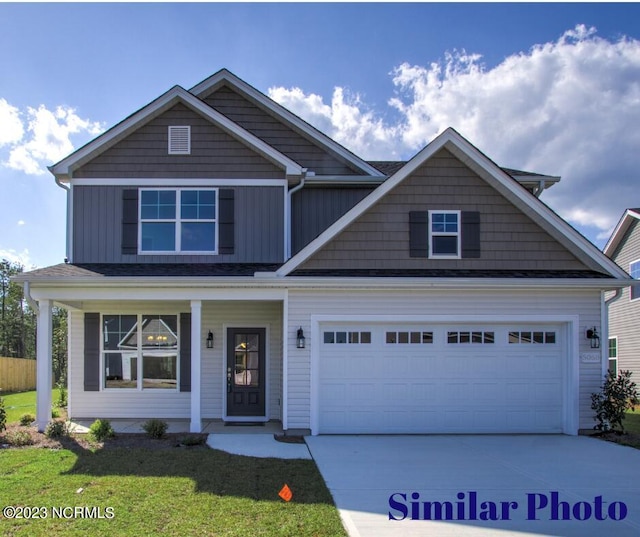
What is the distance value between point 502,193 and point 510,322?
2611mm

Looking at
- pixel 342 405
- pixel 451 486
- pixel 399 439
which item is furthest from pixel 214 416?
pixel 451 486

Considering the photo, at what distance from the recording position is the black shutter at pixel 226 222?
1198cm

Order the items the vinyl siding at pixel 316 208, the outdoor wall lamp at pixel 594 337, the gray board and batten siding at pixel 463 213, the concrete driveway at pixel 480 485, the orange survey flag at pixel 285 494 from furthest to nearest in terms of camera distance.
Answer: the vinyl siding at pixel 316 208, the gray board and batten siding at pixel 463 213, the outdoor wall lamp at pixel 594 337, the orange survey flag at pixel 285 494, the concrete driveway at pixel 480 485

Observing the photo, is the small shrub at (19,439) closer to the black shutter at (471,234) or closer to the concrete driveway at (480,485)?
the concrete driveway at (480,485)

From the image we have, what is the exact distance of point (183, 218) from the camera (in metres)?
12.0

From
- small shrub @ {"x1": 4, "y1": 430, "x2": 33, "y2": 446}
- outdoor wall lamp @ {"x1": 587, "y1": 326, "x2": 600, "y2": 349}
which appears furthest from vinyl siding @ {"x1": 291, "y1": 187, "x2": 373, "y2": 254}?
small shrub @ {"x1": 4, "y1": 430, "x2": 33, "y2": 446}

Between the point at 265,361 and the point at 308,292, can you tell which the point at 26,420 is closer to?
the point at 265,361

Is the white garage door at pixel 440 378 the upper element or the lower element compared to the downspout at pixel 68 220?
lower

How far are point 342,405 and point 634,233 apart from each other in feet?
49.0

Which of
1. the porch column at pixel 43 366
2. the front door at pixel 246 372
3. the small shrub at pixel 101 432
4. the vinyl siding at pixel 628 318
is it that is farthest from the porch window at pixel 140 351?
the vinyl siding at pixel 628 318

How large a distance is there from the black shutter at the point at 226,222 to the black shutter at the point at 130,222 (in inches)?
73.0

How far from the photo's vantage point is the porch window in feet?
40.0

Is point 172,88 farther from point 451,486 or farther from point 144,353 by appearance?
point 451,486

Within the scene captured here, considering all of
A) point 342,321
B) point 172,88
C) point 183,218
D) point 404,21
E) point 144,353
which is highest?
point 404,21
